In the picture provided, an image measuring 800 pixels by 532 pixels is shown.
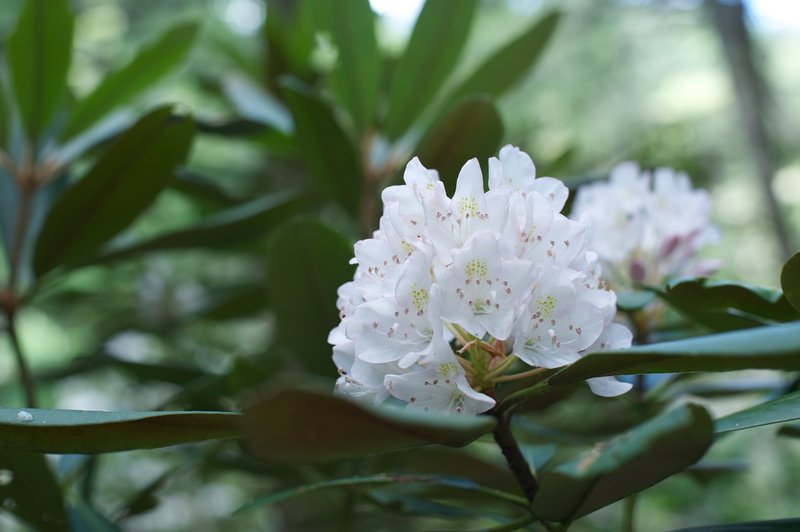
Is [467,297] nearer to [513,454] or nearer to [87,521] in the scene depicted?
[513,454]

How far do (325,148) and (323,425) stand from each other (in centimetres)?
104

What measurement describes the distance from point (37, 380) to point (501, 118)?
1.41 metres

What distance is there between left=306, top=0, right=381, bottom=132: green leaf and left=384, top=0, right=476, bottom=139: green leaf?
0.23ft

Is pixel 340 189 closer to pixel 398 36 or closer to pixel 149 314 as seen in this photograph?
pixel 149 314

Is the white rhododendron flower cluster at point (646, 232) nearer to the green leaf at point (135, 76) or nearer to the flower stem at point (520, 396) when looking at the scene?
the flower stem at point (520, 396)

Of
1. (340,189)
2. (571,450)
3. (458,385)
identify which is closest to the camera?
(458,385)

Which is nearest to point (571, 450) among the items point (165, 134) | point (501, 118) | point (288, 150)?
point (288, 150)

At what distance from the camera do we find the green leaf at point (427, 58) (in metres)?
1.60

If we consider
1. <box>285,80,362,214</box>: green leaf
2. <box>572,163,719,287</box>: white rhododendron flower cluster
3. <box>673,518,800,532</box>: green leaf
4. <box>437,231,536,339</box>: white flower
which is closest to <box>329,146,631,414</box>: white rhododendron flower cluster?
<box>437,231,536,339</box>: white flower

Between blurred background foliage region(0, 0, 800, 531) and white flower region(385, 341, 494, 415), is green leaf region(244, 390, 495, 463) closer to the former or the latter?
white flower region(385, 341, 494, 415)

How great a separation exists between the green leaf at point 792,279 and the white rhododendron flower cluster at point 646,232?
476 millimetres

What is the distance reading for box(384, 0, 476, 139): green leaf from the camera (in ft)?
5.24

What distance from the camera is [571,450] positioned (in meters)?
2.64

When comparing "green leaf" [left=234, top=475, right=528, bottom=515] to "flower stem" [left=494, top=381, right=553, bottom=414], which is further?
"green leaf" [left=234, top=475, right=528, bottom=515]
